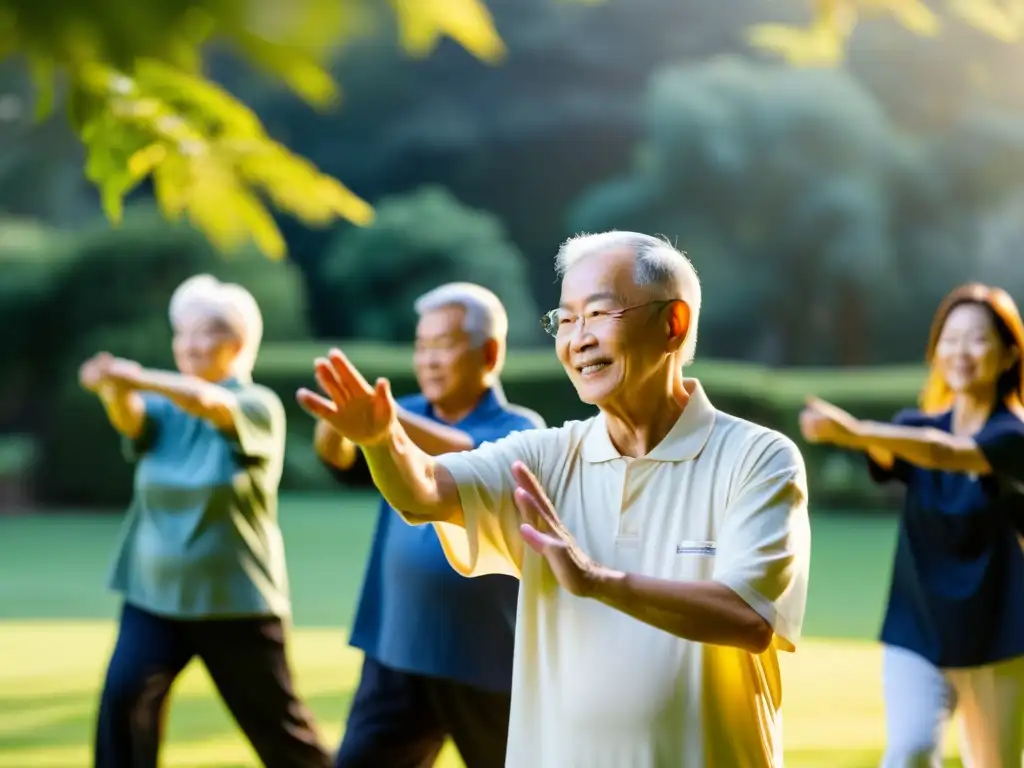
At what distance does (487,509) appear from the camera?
2.48 meters

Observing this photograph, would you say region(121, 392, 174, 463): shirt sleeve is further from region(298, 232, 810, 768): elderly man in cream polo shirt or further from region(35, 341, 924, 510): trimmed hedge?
region(35, 341, 924, 510): trimmed hedge

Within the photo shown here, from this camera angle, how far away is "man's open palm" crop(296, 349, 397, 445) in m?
2.31

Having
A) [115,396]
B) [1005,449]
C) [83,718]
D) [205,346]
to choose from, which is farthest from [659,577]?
[83,718]

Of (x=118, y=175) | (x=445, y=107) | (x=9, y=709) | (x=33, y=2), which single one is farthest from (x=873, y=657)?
(x=445, y=107)

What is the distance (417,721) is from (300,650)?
15.6ft

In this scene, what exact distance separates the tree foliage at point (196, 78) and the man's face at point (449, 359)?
0.53 m

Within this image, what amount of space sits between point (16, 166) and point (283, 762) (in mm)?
22816

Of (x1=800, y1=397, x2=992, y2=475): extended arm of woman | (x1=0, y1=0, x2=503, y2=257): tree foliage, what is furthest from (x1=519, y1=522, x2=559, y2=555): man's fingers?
(x1=800, y1=397, x2=992, y2=475): extended arm of woman

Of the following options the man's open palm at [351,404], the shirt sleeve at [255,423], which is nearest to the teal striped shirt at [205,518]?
the shirt sleeve at [255,423]

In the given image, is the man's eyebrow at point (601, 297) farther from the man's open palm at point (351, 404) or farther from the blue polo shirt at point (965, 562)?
the blue polo shirt at point (965, 562)

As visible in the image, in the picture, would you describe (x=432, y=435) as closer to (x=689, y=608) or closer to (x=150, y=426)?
(x=150, y=426)

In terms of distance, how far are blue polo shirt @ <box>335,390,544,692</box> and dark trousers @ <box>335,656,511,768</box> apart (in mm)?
50

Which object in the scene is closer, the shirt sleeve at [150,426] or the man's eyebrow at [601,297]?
the man's eyebrow at [601,297]

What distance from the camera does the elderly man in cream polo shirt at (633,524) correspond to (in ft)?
7.45
